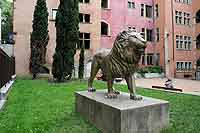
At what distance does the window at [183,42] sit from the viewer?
→ 113 ft

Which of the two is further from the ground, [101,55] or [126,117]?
[101,55]

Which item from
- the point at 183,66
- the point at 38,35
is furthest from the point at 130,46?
the point at 183,66

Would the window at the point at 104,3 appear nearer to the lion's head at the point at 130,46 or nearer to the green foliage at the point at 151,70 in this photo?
the green foliage at the point at 151,70

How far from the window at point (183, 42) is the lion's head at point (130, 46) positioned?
1210 inches

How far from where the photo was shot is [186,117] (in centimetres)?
633

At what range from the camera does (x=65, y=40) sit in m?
19.0

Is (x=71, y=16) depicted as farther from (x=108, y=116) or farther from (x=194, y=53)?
(x=194, y=53)

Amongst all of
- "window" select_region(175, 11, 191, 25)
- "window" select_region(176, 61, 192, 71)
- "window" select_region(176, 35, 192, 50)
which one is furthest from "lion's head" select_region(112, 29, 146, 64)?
"window" select_region(175, 11, 191, 25)

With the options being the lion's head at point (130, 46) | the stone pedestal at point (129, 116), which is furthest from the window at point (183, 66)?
the stone pedestal at point (129, 116)

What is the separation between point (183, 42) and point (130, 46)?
31.8 metres

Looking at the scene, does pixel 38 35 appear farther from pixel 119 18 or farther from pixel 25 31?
pixel 119 18

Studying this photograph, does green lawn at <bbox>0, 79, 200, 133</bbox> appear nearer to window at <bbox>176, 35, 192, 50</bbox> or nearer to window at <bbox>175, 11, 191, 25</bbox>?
window at <bbox>176, 35, 192, 50</bbox>

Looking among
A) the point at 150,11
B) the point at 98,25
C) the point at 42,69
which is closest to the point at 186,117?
the point at 42,69

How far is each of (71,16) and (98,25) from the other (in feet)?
30.9
